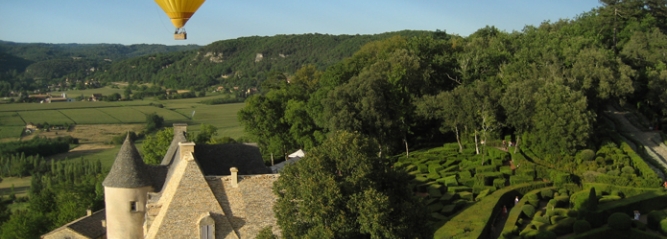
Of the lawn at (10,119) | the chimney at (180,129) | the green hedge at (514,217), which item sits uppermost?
the chimney at (180,129)

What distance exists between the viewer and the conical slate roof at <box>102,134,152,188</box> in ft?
91.6

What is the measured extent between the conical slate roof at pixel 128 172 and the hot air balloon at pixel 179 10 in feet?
22.9

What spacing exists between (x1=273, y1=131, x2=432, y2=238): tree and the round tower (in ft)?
23.5

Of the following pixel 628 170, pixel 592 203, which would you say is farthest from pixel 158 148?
pixel 592 203

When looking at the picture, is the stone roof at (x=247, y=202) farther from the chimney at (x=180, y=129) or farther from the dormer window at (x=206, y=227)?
the chimney at (x=180, y=129)

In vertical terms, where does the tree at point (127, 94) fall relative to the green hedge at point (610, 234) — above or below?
below

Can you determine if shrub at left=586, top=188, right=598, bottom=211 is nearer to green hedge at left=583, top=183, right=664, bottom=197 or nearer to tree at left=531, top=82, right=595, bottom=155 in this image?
green hedge at left=583, top=183, right=664, bottom=197

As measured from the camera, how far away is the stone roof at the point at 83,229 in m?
30.6

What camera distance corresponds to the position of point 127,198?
91.6 feet

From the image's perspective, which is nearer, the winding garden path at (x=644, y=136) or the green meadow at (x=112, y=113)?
the winding garden path at (x=644, y=136)

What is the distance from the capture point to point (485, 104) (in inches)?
1828

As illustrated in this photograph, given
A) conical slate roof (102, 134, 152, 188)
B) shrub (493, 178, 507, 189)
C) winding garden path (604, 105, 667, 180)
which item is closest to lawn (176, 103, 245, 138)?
winding garden path (604, 105, 667, 180)

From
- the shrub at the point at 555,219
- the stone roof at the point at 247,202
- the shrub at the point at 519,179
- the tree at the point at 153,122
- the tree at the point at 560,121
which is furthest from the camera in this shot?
the tree at the point at 153,122

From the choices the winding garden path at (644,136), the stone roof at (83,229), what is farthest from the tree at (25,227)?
the winding garden path at (644,136)
